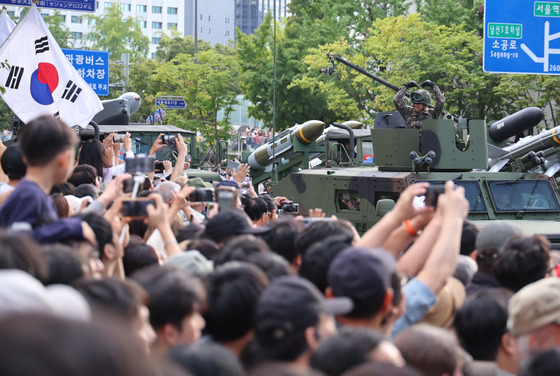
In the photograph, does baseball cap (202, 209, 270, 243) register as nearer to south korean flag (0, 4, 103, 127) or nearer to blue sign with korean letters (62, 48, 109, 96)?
south korean flag (0, 4, 103, 127)

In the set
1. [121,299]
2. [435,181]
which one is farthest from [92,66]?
[121,299]

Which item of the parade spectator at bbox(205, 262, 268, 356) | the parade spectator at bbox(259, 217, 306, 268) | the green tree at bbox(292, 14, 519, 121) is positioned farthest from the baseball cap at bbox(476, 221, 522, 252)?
the green tree at bbox(292, 14, 519, 121)

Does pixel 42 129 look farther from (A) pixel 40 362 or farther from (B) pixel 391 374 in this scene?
(A) pixel 40 362

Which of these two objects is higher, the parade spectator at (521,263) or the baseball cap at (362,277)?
the baseball cap at (362,277)

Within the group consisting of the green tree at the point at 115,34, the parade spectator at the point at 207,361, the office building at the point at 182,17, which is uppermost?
the office building at the point at 182,17

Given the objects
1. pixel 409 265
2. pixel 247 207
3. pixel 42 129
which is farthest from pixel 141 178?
pixel 247 207

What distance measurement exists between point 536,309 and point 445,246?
25.6 inches

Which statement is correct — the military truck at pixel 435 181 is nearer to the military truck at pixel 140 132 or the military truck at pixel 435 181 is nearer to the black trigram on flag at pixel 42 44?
the military truck at pixel 140 132

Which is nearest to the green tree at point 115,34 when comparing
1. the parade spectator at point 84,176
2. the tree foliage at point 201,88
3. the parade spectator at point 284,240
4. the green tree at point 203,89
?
the tree foliage at point 201,88

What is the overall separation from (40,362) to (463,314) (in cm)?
259

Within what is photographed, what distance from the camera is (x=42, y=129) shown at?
390 centimetres

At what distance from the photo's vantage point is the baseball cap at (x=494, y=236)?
514 centimetres

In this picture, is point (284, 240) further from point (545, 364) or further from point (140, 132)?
point (140, 132)

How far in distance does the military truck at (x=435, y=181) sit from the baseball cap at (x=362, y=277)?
664 cm
